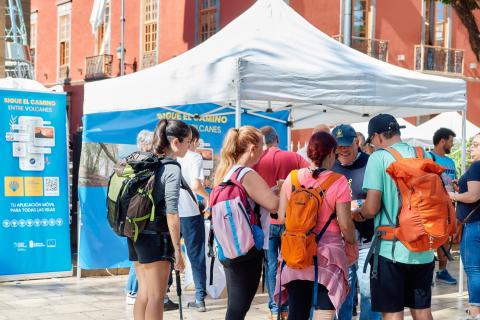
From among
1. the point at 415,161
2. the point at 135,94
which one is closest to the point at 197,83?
the point at 135,94

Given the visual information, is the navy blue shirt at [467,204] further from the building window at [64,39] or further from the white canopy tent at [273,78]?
the building window at [64,39]

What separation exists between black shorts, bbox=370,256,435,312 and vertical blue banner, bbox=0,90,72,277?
5174mm

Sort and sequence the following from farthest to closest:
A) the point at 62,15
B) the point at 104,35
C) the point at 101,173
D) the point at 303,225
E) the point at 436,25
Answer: the point at 62,15 → the point at 104,35 → the point at 436,25 → the point at 101,173 → the point at 303,225

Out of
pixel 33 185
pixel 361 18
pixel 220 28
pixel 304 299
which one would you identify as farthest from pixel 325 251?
pixel 220 28

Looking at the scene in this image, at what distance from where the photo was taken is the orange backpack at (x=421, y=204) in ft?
13.7

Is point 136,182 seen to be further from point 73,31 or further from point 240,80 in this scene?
point 73,31

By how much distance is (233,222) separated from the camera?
14.7 ft

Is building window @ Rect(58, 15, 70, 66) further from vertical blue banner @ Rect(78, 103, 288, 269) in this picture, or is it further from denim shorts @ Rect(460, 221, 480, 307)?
denim shorts @ Rect(460, 221, 480, 307)

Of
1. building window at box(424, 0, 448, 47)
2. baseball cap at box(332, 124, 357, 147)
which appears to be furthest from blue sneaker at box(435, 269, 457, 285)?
building window at box(424, 0, 448, 47)

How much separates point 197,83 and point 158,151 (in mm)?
1652

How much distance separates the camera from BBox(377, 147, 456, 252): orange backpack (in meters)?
4.18

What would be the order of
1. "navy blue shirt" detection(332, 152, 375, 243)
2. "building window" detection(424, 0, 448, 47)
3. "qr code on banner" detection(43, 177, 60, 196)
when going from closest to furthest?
"navy blue shirt" detection(332, 152, 375, 243) → "qr code on banner" detection(43, 177, 60, 196) → "building window" detection(424, 0, 448, 47)

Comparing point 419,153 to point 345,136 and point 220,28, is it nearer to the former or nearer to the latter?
point 345,136

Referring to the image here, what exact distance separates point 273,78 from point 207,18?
1965cm
